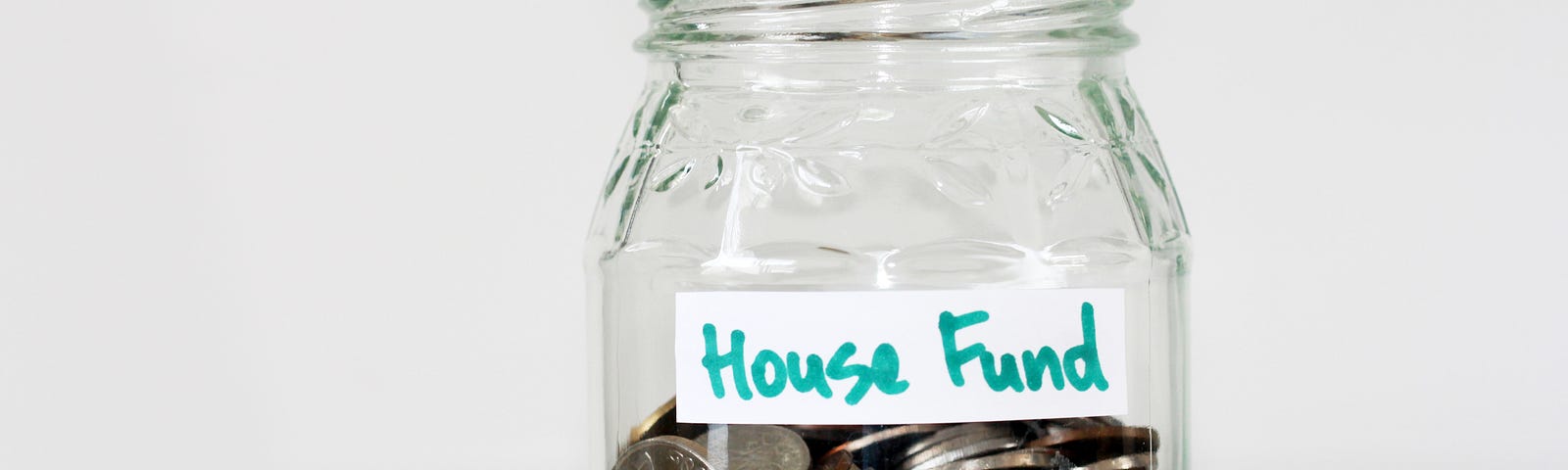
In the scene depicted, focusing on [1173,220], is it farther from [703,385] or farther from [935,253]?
[703,385]

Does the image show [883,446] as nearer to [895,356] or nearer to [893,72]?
[895,356]

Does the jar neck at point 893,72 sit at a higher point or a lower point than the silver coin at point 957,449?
higher

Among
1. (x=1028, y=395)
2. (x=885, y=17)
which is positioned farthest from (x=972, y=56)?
(x=1028, y=395)

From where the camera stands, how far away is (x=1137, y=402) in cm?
75

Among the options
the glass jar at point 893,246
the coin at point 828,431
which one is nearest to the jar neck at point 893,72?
the glass jar at point 893,246

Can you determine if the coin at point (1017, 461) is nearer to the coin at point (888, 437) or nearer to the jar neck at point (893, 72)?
the coin at point (888, 437)

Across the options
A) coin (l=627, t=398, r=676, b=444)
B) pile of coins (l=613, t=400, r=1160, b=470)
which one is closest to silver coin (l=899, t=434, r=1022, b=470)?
pile of coins (l=613, t=400, r=1160, b=470)

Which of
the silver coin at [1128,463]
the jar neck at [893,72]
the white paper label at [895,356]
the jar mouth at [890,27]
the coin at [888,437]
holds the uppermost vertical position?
the jar mouth at [890,27]

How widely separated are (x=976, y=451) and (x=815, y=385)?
2.9 inches

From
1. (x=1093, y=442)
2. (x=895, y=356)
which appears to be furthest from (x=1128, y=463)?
(x=895, y=356)

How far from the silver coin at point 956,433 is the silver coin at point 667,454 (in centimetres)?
9

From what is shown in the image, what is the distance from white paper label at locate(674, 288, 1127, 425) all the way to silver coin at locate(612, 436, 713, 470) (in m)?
0.01

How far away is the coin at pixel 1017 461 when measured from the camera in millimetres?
677

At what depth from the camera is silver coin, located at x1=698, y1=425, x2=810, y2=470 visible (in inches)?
27.0
